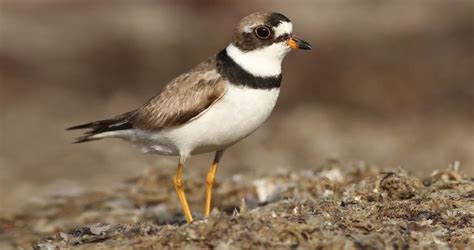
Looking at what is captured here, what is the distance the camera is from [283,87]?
16.5 m

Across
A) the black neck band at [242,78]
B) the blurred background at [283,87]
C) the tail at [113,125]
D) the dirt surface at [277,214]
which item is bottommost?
the dirt surface at [277,214]

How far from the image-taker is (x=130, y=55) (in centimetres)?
1875

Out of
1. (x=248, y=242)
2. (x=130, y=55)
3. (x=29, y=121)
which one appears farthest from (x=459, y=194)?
(x=130, y=55)

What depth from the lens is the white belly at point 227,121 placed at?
6.41m

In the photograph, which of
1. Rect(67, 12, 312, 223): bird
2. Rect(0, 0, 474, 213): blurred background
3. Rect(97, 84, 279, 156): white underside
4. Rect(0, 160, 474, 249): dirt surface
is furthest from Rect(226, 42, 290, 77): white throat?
Rect(0, 0, 474, 213): blurred background

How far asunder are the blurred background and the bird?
2327 millimetres

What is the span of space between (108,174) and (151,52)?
7.36 meters

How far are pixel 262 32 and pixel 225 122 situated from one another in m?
0.81

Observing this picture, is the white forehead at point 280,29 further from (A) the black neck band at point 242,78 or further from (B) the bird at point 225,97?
(A) the black neck band at point 242,78

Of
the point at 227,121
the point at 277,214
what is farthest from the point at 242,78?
the point at 277,214

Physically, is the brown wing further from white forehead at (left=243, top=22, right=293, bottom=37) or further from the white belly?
white forehead at (left=243, top=22, right=293, bottom=37)

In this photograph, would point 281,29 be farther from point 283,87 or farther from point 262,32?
point 283,87

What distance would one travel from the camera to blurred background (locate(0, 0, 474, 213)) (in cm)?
1245

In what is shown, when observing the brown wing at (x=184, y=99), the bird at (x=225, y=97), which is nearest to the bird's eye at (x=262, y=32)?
the bird at (x=225, y=97)
